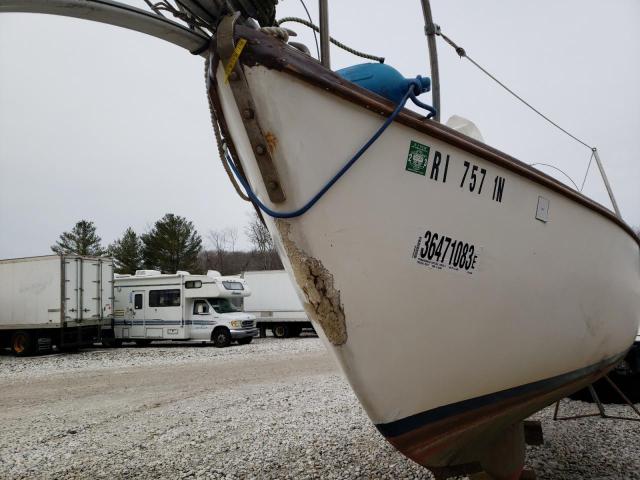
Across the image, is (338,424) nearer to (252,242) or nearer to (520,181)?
(520,181)

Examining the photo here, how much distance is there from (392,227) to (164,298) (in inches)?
625

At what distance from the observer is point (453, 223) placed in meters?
2.42

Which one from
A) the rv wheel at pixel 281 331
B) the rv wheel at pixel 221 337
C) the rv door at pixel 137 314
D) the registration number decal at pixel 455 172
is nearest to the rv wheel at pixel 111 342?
→ the rv door at pixel 137 314

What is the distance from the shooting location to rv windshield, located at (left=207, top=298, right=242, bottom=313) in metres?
16.7

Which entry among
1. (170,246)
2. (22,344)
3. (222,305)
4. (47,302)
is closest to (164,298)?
(222,305)

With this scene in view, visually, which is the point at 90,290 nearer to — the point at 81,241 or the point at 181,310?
the point at 181,310

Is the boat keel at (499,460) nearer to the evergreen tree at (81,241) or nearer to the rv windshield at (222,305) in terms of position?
the rv windshield at (222,305)

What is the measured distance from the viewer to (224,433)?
548cm

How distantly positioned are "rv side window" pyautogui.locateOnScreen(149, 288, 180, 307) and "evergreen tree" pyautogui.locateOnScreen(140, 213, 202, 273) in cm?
2687

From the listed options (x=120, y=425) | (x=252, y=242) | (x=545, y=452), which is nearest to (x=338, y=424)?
(x=545, y=452)

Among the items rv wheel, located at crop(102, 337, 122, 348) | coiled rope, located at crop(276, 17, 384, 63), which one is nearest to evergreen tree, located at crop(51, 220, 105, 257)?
rv wheel, located at crop(102, 337, 122, 348)

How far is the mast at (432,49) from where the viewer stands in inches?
118

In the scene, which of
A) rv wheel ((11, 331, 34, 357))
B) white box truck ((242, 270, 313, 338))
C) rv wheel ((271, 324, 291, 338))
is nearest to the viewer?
rv wheel ((11, 331, 34, 357))

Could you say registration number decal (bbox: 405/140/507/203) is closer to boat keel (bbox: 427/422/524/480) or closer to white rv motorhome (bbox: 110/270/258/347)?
boat keel (bbox: 427/422/524/480)
